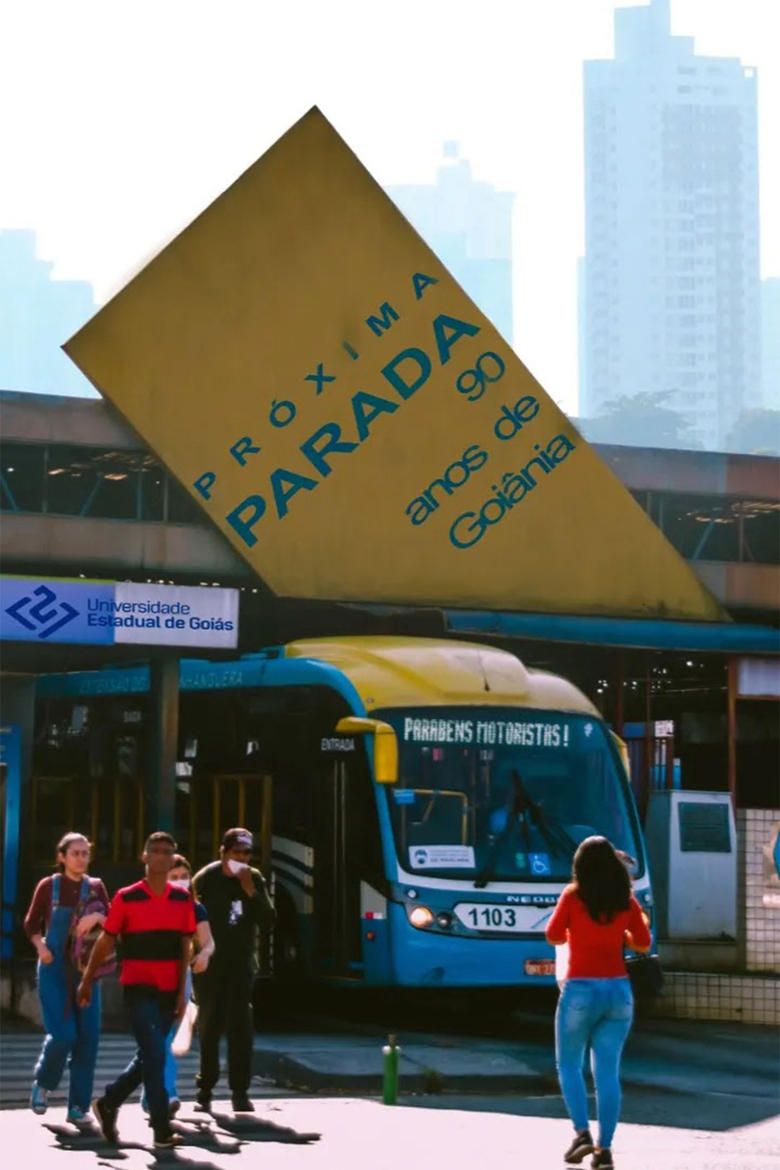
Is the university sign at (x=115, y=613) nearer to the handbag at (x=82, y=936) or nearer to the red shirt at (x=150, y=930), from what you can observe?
the handbag at (x=82, y=936)

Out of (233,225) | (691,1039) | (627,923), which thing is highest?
(233,225)

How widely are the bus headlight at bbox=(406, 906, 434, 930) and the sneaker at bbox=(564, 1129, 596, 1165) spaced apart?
313 inches

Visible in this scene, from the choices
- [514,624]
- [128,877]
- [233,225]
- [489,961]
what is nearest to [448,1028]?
[489,961]

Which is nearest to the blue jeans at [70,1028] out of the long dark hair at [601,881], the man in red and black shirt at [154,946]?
the man in red and black shirt at [154,946]

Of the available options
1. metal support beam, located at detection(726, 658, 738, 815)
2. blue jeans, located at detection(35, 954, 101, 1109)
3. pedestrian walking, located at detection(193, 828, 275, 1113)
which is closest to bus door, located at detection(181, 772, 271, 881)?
metal support beam, located at detection(726, 658, 738, 815)

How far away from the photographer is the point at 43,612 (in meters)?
20.5

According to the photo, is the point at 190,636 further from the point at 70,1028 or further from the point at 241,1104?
the point at 70,1028

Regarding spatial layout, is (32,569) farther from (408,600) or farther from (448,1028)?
(448,1028)

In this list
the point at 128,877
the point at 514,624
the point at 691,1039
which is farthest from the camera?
the point at 514,624

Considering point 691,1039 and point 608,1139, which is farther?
point 691,1039

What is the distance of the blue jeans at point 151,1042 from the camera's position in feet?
37.1

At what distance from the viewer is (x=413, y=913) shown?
19031mm

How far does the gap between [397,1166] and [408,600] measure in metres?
18.2

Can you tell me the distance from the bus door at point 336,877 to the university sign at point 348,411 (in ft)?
26.3
